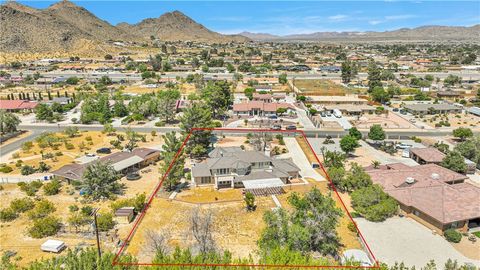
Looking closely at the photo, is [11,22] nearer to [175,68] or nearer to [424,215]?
[175,68]

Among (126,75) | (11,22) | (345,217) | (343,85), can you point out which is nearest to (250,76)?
(343,85)

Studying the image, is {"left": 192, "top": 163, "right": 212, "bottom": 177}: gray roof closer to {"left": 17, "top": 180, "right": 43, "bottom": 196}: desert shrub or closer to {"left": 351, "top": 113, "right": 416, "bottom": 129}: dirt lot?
{"left": 17, "top": 180, "right": 43, "bottom": 196}: desert shrub

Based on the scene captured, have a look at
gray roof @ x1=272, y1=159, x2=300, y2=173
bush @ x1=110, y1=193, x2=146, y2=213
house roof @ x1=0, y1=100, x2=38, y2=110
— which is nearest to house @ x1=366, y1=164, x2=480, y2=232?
gray roof @ x1=272, y1=159, x2=300, y2=173

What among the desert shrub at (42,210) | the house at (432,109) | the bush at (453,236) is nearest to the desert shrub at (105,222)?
the desert shrub at (42,210)

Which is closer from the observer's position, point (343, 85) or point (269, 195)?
point (269, 195)

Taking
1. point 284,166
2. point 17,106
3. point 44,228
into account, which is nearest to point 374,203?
point 284,166
